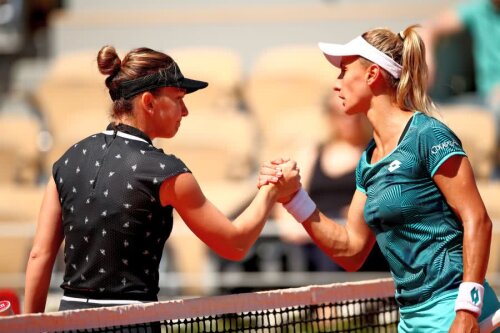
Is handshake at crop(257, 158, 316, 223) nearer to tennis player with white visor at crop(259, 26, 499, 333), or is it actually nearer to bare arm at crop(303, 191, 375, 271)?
bare arm at crop(303, 191, 375, 271)

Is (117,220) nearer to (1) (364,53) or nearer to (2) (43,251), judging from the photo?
(2) (43,251)

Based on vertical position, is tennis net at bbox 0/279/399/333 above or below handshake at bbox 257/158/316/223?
below

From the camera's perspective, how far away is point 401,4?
9.78 metres

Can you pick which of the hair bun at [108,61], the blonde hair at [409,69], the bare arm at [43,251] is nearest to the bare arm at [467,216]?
the blonde hair at [409,69]

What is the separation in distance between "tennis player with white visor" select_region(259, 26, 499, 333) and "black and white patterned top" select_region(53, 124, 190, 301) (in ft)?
2.46

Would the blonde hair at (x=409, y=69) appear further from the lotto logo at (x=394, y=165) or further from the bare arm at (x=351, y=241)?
the bare arm at (x=351, y=241)

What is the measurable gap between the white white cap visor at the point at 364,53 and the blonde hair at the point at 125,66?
0.64m

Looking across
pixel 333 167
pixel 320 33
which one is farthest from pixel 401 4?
pixel 333 167

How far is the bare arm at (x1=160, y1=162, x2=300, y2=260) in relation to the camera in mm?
3643

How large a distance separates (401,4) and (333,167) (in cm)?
301

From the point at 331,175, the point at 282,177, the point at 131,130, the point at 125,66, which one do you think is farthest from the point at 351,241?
the point at 331,175

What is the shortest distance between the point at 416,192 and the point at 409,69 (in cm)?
48

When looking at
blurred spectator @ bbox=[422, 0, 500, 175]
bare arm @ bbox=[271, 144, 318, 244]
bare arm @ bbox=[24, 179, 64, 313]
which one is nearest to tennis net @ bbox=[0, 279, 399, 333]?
bare arm @ bbox=[24, 179, 64, 313]

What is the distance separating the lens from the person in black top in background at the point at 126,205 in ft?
11.9
